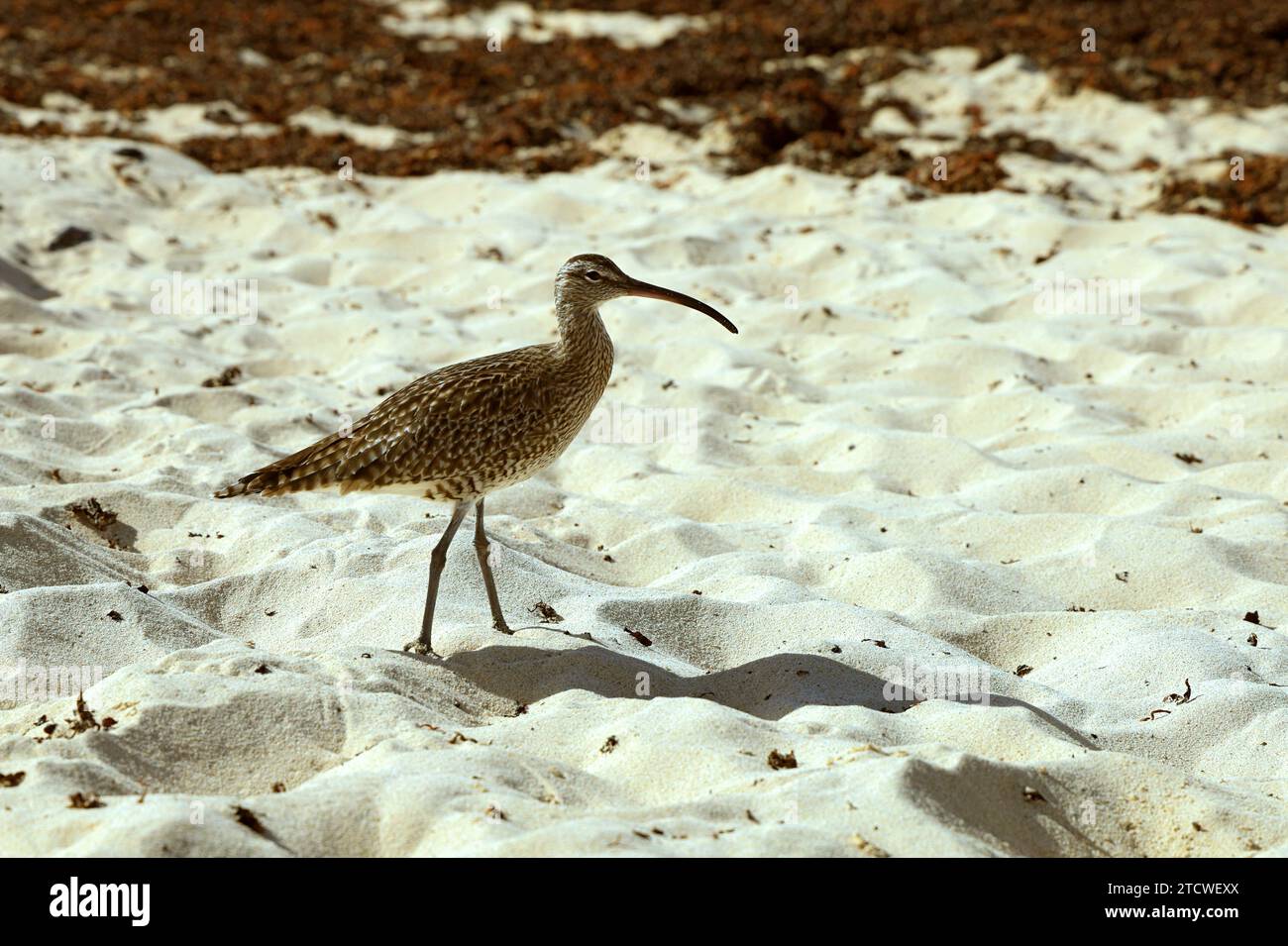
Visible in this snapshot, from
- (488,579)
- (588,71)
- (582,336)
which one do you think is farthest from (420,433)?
(588,71)

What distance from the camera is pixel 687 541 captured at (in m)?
6.57

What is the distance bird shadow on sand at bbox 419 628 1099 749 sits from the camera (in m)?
5.07

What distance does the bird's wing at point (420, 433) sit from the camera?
17.5ft

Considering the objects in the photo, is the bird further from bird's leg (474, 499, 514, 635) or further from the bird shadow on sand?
the bird shadow on sand

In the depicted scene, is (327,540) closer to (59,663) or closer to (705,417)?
(59,663)

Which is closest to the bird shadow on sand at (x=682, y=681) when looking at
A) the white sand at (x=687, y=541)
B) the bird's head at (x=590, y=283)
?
the white sand at (x=687, y=541)

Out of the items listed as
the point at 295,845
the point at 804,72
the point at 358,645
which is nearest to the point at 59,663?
the point at 358,645

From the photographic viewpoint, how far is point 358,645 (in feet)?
17.0

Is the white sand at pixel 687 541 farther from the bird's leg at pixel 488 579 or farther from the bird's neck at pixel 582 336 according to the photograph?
the bird's neck at pixel 582 336

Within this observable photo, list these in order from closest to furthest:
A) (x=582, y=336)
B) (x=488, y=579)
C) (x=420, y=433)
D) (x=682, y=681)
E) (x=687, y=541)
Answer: (x=682, y=681)
(x=420, y=433)
(x=488, y=579)
(x=582, y=336)
(x=687, y=541)

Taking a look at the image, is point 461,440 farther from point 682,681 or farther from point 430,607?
point 682,681

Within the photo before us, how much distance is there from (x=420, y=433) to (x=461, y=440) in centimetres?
17

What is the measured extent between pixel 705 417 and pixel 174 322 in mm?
4002

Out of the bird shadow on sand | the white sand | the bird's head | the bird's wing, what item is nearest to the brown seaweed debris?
the white sand
